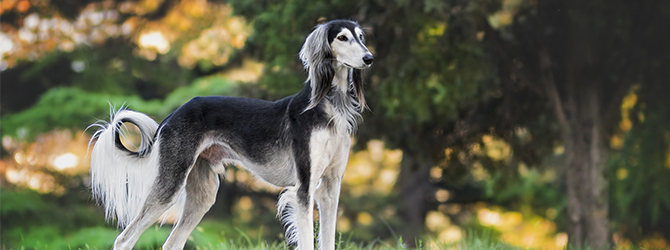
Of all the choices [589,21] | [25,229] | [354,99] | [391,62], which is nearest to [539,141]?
[589,21]

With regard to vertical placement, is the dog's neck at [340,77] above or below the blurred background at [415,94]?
below

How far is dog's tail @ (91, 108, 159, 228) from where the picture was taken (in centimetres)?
345

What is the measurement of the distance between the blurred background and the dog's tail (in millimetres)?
254

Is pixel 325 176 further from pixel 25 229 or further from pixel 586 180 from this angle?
pixel 25 229

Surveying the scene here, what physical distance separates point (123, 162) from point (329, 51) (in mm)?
1334

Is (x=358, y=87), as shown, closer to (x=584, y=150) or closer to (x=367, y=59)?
(x=367, y=59)

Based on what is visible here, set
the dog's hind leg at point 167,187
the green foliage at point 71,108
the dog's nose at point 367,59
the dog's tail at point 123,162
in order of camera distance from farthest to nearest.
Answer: the green foliage at point 71,108
the dog's tail at point 123,162
the dog's hind leg at point 167,187
the dog's nose at point 367,59

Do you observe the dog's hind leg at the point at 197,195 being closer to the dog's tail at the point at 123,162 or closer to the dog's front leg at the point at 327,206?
the dog's tail at the point at 123,162

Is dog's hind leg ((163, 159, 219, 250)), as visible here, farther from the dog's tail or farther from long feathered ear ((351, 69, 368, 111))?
long feathered ear ((351, 69, 368, 111))

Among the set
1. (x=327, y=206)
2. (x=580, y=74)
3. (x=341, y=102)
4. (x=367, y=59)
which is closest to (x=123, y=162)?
(x=327, y=206)

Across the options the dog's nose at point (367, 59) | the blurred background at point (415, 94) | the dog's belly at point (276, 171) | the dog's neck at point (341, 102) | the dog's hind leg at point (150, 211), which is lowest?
the dog's hind leg at point (150, 211)

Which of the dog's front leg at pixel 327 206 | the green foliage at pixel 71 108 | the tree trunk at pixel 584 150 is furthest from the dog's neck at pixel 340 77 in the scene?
the green foliage at pixel 71 108

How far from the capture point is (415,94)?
6246 millimetres

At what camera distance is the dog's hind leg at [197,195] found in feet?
11.4
